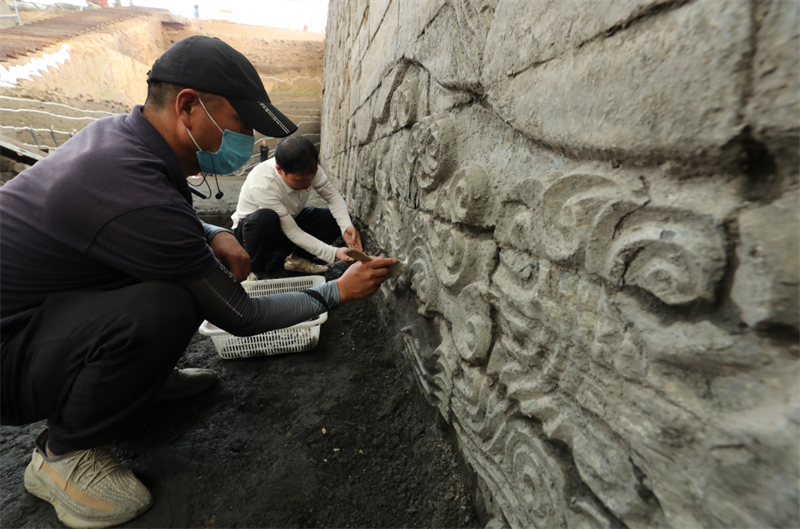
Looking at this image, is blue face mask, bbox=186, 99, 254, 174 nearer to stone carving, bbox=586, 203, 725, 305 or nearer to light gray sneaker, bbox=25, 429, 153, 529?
light gray sneaker, bbox=25, 429, 153, 529

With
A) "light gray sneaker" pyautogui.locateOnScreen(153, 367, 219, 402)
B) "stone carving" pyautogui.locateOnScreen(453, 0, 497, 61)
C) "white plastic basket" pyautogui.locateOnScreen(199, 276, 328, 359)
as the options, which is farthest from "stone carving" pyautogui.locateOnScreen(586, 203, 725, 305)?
"light gray sneaker" pyautogui.locateOnScreen(153, 367, 219, 402)

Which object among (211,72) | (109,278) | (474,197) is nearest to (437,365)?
(474,197)

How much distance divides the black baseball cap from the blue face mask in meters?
0.08

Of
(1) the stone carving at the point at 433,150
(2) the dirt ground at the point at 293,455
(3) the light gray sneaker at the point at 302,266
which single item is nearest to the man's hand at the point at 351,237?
(3) the light gray sneaker at the point at 302,266

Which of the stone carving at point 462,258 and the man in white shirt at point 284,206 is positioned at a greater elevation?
the stone carving at point 462,258

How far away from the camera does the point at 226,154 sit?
4.27ft

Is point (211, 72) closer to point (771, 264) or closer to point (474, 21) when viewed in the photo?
point (474, 21)

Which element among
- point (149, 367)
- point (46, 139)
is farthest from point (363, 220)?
point (46, 139)

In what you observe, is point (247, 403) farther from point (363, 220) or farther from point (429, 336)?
point (363, 220)

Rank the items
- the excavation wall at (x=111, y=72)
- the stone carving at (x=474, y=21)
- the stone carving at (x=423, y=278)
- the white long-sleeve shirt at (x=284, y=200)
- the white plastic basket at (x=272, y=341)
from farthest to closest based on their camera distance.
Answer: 1. the excavation wall at (x=111, y=72)
2. the white long-sleeve shirt at (x=284, y=200)
3. the white plastic basket at (x=272, y=341)
4. the stone carving at (x=423, y=278)
5. the stone carving at (x=474, y=21)

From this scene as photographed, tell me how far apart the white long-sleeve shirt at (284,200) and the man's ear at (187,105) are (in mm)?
1244

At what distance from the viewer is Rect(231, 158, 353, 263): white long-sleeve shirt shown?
8.25ft

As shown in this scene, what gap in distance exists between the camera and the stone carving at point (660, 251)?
45cm

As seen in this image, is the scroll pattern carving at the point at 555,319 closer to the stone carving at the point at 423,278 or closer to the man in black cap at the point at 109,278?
the stone carving at the point at 423,278
